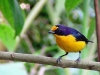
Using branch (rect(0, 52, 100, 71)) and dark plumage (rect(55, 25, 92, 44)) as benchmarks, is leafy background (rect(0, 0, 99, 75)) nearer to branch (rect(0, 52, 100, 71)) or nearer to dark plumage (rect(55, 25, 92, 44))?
dark plumage (rect(55, 25, 92, 44))

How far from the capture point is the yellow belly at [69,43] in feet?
3.58

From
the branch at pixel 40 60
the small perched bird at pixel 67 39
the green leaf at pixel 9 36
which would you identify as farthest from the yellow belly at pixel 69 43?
the green leaf at pixel 9 36

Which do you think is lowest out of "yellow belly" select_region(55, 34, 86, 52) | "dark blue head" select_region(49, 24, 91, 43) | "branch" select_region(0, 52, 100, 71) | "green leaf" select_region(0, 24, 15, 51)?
"branch" select_region(0, 52, 100, 71)

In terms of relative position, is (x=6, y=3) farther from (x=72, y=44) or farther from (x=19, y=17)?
(x=72, y=44)

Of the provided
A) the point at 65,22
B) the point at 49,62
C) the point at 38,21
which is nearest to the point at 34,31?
the point at 38,21

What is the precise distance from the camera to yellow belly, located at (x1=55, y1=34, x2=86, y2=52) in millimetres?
1090

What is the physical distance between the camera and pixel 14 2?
3.43 ft

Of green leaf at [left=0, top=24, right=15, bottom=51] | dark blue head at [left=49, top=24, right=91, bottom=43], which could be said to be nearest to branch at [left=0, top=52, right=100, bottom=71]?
dark blue head at [left=49, top=24, right=91, bottom=43]

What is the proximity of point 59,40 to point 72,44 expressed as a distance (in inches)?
2.1

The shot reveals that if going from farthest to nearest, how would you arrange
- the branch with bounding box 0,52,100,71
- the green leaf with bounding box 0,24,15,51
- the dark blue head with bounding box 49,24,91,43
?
the green leaf with bounding box 0,24,15,51 → the dark blue head with bounding box 49,24,91,43 → the branch with bounding box 0,52,100,71

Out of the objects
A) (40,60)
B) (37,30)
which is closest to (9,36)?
(40,60)

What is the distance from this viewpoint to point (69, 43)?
3.61 feet

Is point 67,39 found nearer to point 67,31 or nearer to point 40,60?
point 67,31

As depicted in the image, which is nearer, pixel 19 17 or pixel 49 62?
pixel 49 62
